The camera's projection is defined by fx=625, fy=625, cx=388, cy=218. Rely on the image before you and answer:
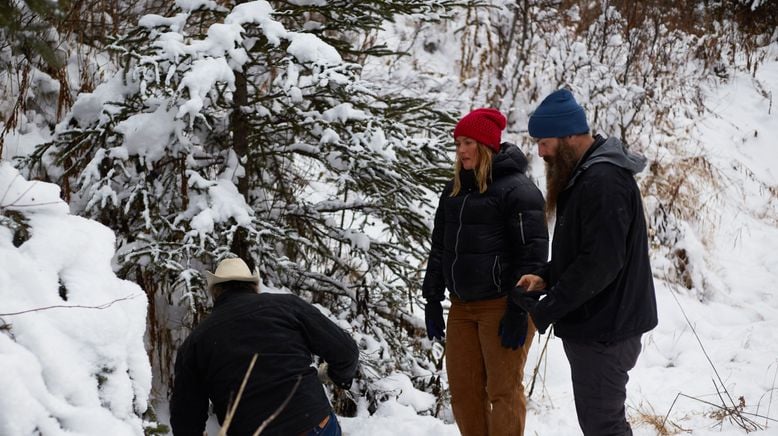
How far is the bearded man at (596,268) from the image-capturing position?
2.50 m

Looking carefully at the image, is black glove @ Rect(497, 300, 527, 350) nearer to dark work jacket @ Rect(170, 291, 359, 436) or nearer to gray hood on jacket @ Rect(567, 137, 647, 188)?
gray hood on jacket @ Rect(567, 137, 647, 188)

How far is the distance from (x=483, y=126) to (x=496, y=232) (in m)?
0.55

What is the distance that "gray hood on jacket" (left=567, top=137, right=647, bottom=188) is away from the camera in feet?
8.39

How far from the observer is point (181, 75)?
325cm

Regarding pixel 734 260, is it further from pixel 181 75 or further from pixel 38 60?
pixel 38 60

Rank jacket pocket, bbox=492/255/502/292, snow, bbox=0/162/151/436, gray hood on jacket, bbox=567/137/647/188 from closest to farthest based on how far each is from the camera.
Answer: snow, bbox=0/162/151/436 < gray hood on jacket, bbox=567/137/647/188 < jacket pocket, bbox=492/255/502/292

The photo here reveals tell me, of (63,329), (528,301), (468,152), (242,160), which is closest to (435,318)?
(528,301)

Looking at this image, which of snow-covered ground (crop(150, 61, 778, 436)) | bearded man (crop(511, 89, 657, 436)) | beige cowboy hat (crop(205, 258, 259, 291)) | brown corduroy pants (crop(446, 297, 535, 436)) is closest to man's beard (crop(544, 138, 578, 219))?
bearded man (crop(511, 89, 657, 436))

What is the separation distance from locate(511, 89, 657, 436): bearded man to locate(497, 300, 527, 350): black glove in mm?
225

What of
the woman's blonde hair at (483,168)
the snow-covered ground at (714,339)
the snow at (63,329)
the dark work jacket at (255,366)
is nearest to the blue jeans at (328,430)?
the dark work jacket at (255,366)

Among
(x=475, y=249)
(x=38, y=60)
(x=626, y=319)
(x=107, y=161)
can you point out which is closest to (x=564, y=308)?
(x=626, y=319)

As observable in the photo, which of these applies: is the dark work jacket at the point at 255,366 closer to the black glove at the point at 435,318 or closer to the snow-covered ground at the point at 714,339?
the black glove at the point at 435,318

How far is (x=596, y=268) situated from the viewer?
8.17 feet

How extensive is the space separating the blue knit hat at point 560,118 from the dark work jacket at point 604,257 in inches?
5.8
